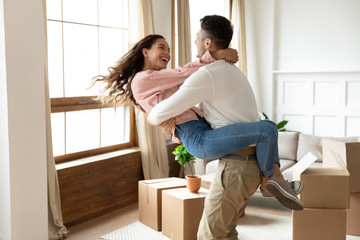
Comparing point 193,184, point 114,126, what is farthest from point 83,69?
point 193,184

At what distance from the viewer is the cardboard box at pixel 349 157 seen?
10.4 feet

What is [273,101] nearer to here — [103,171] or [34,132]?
[103,171]

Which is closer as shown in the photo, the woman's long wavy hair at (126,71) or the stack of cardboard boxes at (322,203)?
the woman's long wavy hair at (126,71)

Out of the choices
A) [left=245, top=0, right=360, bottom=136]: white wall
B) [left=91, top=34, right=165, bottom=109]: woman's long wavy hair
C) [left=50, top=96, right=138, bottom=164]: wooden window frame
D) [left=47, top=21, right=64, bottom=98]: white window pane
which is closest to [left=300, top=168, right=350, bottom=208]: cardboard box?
[left=91, top=34, right=165, bottom=109]: woman's long wavy hair

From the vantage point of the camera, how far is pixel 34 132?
3.04m

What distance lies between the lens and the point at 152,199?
12.1 feet

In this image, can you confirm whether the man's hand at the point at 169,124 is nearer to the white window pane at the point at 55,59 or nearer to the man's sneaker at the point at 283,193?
the man's sneaker at the point at 283,193

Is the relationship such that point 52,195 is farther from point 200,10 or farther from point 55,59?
point 200,10

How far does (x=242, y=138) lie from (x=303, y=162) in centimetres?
111

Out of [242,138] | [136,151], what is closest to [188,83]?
[242,138]

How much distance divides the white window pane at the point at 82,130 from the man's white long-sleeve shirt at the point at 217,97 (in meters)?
2.05

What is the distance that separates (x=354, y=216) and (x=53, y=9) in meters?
3.06

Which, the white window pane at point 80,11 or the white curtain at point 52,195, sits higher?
the white window pane at point 80,11

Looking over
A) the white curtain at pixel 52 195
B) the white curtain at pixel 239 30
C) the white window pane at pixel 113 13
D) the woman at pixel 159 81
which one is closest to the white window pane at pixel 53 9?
the white curtain at pixel 52 195
